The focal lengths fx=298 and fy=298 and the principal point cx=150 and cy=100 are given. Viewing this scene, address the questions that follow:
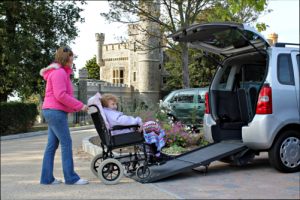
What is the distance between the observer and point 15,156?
23.2ft

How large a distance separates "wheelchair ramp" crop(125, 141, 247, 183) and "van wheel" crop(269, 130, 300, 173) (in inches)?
18.8

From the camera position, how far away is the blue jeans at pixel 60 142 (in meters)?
4.12

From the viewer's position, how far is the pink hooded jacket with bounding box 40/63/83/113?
13.3ft

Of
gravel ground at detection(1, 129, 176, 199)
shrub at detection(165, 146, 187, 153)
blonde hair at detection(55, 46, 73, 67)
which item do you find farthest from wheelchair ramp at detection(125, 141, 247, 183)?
blonde hair at detection(55, 46, 73, 67)

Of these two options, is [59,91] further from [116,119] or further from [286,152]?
[286,152]

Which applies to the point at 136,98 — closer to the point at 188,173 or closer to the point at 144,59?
the point at 144,59

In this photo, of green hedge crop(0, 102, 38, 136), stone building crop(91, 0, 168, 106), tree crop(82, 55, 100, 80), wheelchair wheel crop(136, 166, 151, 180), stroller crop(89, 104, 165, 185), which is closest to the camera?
stroller crop(89, 104, 165, 185)

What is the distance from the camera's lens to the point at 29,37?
17016mm

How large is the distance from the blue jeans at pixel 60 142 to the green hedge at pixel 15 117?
30.2ft

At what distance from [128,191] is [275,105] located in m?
2.58

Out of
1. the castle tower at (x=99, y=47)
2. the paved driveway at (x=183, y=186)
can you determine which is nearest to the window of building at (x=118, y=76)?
the castle tower at (x=99, y=47)

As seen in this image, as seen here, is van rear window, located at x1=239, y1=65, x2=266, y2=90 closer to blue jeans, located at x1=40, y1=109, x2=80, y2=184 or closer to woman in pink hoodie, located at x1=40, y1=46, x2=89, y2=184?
woman in pink hoodie, located at x1=40, y1=46, x2=89, y2=184

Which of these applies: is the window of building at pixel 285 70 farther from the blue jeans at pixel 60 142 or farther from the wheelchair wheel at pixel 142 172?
the blue jeans at pixel 60 142

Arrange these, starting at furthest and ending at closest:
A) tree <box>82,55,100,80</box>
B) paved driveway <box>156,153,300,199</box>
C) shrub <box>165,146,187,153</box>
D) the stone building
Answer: tree <box>82,55,100,80</box> → the stone building → shrub <box>165,146,187,153</box> → paved driveway <box>156,153,300,199</box>
